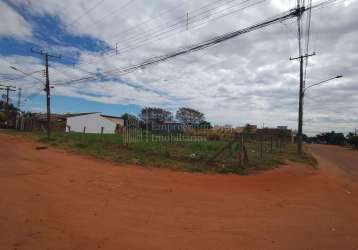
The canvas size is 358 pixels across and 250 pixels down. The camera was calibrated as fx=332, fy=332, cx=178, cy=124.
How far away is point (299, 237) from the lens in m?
5.74

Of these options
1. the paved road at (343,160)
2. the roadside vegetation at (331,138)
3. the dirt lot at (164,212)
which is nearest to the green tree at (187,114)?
A: the roadside vegetation at (331,138)

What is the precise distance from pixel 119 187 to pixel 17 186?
2.55m

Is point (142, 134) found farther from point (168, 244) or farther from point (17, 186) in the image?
point (168, 244)

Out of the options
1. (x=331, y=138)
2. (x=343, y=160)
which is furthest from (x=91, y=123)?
(x=343, y=160)

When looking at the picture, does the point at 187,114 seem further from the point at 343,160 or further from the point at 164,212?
the point at 164,212

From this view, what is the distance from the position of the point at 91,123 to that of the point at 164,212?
65.3m

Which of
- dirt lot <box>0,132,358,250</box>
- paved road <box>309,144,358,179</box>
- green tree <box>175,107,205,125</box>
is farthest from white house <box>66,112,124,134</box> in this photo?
dirt lot <box>0,132,358,250</box>

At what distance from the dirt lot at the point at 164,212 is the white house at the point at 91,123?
177ft

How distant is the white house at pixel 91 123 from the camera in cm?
6588

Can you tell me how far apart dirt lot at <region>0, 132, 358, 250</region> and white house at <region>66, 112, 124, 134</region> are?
54.0 meters

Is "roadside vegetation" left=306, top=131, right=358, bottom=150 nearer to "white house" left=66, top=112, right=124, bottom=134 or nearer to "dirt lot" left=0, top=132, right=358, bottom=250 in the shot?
"white house" left=66, top=112, right=124, bottom=134

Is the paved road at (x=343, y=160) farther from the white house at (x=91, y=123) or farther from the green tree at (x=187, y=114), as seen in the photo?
the green tree at (x=187, y=114)

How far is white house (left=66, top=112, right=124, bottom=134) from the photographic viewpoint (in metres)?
65.9

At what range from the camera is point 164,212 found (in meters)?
6.81
